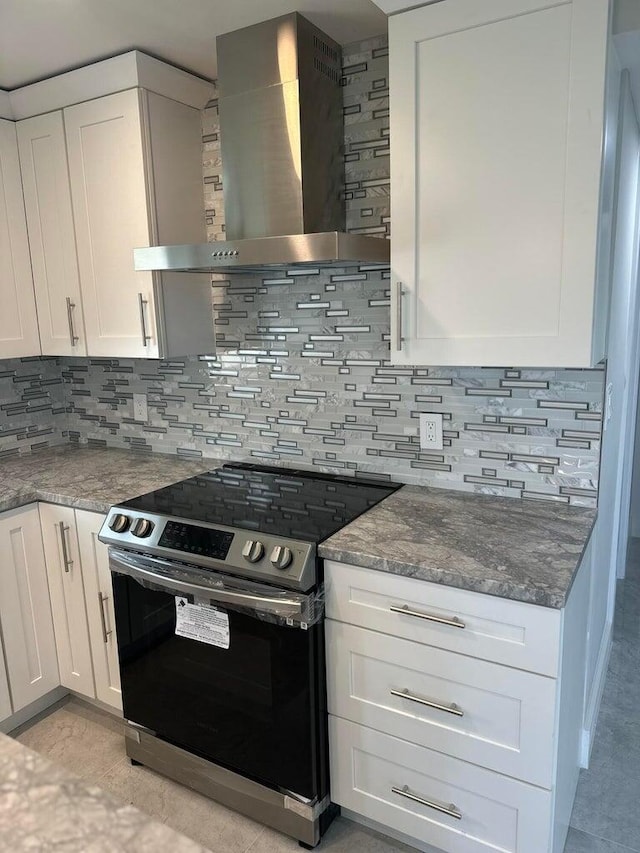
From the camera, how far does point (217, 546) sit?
1.73m

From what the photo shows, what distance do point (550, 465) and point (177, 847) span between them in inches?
61.1

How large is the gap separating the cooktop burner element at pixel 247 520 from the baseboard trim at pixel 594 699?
39.1 inches

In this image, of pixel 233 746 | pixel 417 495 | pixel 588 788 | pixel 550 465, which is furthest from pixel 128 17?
pixel 588 788

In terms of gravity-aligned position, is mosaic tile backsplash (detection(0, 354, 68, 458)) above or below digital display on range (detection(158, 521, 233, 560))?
above

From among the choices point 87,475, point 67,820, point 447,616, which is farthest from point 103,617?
point 67,820

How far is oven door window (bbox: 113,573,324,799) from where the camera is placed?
168cm

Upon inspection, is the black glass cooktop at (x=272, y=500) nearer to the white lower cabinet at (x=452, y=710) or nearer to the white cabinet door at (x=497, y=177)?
the white lower cabinet at (x=452, y=710)

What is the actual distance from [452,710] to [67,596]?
4.82ft

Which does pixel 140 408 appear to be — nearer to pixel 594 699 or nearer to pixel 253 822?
pixel 253 822

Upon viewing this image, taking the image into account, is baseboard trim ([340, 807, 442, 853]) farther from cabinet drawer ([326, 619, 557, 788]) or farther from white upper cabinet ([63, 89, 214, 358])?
white upper cabinet ([63, 89, 214, 358])

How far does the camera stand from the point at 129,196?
223cm

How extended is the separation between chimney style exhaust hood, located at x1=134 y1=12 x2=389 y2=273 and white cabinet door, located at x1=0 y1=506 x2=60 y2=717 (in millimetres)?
1032

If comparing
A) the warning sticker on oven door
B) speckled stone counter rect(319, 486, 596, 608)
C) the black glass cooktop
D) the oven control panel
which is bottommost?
the warning sticker on oven door

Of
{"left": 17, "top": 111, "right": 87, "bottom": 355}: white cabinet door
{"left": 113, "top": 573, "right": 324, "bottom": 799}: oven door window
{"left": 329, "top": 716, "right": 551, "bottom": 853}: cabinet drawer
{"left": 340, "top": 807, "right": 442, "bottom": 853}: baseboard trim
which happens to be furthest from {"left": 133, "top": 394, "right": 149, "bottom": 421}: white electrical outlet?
{"left": 340, "top": 807, "right": 442, "bottom": 853}: baseboard trim
